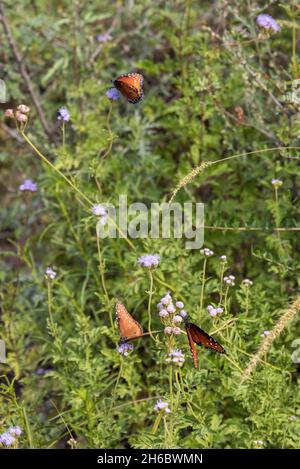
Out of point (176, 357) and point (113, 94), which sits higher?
point (113, 94)

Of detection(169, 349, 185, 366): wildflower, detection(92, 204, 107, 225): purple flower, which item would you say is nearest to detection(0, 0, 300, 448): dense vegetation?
detection(169, 349, 185, 366): wildflower

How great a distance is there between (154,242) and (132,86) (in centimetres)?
68

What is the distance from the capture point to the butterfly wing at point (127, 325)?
2723mm

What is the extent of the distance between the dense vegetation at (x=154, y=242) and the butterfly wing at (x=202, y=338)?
81 millimetres

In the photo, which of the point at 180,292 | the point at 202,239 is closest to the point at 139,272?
the point at 180,292

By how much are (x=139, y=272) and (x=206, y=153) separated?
90 cm

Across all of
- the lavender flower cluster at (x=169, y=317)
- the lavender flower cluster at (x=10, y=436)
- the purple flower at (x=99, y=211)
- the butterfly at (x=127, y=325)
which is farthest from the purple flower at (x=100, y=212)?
the lavender flower cluster at (x=10, y=436)

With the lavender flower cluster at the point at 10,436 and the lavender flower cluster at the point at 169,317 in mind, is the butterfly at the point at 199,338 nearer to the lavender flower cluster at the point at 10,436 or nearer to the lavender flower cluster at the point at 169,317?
the lavender flower cluster at the point at 169,317

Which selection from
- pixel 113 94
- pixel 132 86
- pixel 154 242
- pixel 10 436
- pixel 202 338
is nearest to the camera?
pixel 202 338

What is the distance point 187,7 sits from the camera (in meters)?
4.09

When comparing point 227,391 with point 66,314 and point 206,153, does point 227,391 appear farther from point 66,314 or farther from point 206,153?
point 206,153

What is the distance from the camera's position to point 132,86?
3.04 m

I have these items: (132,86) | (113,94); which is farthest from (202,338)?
(113,94)

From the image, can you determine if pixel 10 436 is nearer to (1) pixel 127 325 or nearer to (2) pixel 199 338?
(1) pixel 127 325
